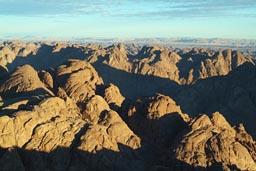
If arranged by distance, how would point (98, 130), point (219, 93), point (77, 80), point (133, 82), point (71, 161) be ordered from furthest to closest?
point (133, 82) < point (219, 93) < point (77, 80) < point (98, 130) < point (71, 161)

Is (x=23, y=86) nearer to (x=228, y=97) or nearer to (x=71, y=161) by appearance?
(x=71, y=161)

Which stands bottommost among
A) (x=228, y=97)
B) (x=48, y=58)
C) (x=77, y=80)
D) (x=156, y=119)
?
(x=48, y=58)

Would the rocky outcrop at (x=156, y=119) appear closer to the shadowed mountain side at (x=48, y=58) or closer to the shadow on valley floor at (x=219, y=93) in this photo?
the shadow on valley floor at (x=219, y=93)

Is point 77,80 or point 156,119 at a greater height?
point 77,80

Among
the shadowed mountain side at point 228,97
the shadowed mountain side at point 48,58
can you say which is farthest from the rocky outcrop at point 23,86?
the shadowed mountain side at point 48,58

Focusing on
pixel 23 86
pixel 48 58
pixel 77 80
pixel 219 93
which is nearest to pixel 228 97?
pixel 219 93

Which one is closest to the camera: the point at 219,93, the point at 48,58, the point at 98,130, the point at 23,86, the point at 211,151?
the point at 211,151

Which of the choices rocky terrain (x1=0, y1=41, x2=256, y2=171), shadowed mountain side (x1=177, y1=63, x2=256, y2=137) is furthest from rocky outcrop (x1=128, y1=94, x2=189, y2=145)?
shadowed mountain side (x1=177, y1=63, x2=256, y2=137)

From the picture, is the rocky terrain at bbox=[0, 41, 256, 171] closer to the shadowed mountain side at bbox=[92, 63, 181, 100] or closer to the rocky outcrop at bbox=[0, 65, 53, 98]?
the rocky outcrop at bbox=[0, 65, 53, 98]
